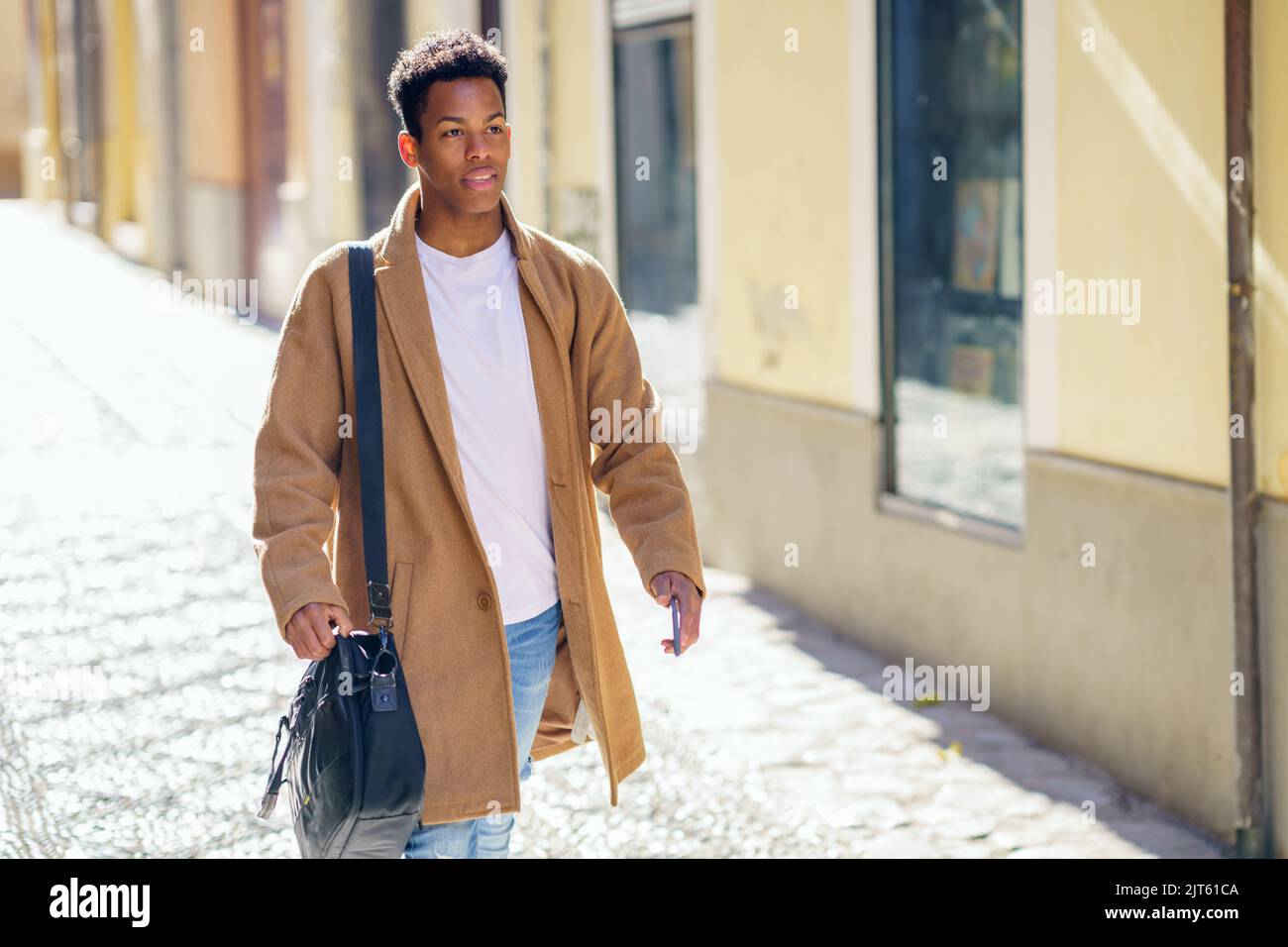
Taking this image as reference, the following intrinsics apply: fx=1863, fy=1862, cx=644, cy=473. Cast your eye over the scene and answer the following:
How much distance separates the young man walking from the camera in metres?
3.28

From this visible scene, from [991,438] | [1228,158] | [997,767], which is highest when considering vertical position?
[1228,158]

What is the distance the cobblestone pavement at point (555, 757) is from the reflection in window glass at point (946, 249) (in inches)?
36.8

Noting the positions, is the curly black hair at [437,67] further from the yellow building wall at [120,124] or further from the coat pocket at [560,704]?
the yellow building wall at [120,124]

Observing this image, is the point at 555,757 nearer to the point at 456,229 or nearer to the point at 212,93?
the point at 456,229

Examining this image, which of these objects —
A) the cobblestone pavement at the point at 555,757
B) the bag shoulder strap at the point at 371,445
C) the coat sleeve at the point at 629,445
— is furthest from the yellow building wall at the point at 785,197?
the bag shoulder strap at the point at 371,445

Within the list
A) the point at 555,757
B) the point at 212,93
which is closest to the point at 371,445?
the point at 555,757

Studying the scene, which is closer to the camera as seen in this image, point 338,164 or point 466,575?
point 466,575

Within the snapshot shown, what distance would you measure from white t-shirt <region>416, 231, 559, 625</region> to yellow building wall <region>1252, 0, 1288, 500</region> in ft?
8.51

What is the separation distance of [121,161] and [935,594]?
77.0 feet

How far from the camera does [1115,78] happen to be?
19.3 feet

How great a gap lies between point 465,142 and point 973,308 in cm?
455

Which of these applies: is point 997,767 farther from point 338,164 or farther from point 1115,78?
point 338,164

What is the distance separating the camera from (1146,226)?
225 inches

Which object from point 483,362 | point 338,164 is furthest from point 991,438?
point 338,164
